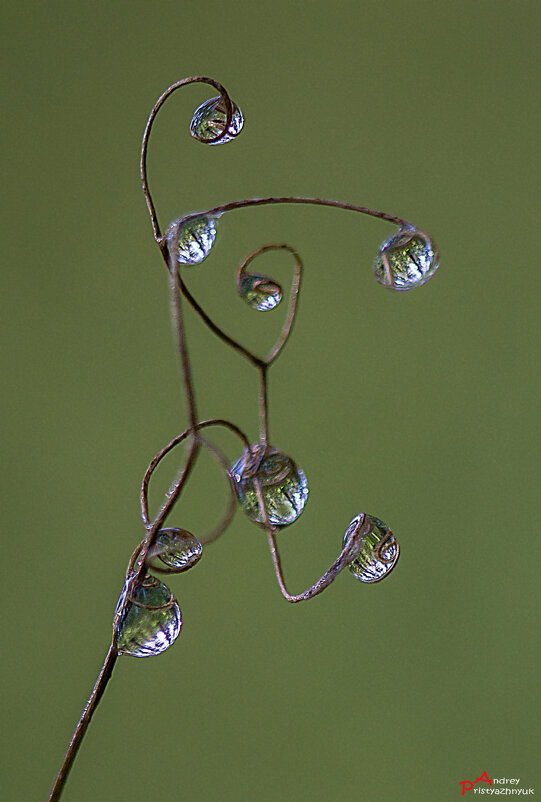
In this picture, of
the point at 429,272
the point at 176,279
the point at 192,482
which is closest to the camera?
the point at 176,279

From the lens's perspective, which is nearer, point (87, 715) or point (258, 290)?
point (87, 715)

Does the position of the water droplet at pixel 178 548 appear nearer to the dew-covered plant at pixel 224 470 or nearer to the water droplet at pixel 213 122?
the dew-covered plant at pixel 224 470

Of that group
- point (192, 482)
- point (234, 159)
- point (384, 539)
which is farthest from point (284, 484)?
point (234, 159)

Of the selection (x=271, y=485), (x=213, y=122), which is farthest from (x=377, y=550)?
(x=213, y=122)

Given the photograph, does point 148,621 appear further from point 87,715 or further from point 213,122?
point 213,122

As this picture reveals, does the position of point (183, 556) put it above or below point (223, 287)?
below

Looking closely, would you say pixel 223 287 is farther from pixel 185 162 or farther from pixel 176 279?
pixel 176 279

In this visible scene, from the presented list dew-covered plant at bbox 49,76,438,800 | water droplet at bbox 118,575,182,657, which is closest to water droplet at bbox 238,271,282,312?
dew-covered plant at bbox 49,76,438,800
